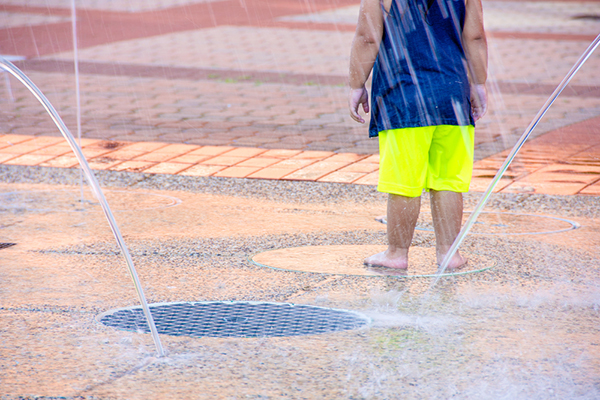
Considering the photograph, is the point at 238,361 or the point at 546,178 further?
the point at 546,178

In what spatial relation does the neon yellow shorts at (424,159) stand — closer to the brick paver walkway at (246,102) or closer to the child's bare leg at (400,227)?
the child's bare leg at (400,227)

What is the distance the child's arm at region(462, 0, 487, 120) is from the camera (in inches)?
143

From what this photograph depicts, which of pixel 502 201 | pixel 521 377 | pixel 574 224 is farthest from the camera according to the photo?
pixel 502 201

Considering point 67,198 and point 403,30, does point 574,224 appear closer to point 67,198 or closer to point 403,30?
point 403,30

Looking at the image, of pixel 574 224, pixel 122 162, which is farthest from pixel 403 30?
pixel 122 162

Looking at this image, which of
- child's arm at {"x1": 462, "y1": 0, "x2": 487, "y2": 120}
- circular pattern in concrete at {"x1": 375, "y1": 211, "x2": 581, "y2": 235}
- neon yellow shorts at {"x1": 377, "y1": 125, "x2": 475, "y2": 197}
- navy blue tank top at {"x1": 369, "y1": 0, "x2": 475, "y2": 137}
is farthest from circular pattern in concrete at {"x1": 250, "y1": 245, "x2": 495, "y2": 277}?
child's arm at {"x1": 462, "y1": 0, "x2": 487, "y2": 120}

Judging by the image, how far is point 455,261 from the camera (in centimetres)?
379

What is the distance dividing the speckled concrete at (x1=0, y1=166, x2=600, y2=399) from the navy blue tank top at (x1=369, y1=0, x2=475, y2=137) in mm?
708

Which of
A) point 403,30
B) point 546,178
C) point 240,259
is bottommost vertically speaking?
point 546,178

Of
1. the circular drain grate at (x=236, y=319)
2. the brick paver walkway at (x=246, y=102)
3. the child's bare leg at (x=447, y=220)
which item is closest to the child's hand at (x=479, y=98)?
the child's bare leg at (x=447, y=220)

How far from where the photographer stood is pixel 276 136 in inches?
267

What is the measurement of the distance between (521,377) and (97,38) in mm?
11584

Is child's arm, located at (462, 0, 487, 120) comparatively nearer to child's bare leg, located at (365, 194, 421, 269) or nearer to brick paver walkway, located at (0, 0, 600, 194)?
child's bare leg, located at (365, 194, 421, 269)

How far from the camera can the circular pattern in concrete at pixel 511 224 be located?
4.42 meters
